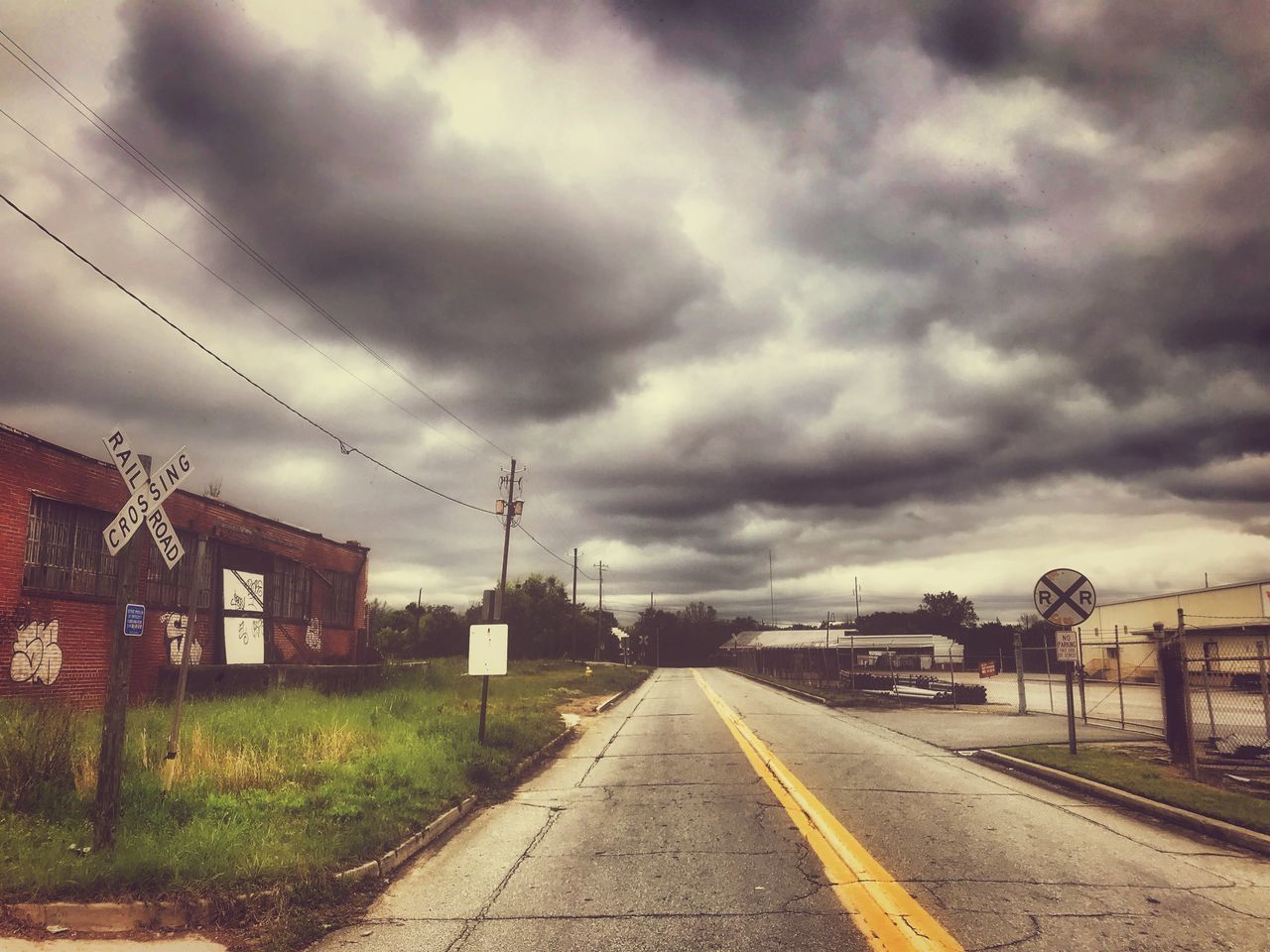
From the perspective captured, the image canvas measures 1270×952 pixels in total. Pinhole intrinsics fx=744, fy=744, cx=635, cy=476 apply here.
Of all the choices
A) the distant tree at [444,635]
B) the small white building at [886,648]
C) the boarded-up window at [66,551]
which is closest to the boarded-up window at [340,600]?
the boarded-up window at [66,551]

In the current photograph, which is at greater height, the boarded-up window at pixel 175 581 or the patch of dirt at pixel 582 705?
the boarded-up window at pixel 175 581

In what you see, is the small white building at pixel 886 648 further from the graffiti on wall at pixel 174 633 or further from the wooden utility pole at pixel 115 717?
the wooden utility pole at pixel 115 717

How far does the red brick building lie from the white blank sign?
5.76 meters

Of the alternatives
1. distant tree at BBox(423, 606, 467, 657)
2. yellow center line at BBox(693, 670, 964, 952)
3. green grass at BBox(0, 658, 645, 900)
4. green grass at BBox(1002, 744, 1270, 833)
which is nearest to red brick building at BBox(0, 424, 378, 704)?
green grass at BBox(0, 658, 645, 900)

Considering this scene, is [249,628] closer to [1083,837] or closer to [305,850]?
[305,850]

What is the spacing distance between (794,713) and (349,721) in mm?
12426

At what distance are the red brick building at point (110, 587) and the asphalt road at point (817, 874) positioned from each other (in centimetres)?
428

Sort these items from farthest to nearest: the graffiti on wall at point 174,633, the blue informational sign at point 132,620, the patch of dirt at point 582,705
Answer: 1. the patch of dirt at point 582,705
2. the graffiti on wall at point 174,633
3. the blue informational sign at point 132,620

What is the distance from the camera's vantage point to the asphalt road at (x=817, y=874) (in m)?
4.50

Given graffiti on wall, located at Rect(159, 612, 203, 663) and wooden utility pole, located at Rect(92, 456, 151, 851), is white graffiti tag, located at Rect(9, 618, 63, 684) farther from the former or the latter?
wooden utility pole, located at Rect(92, 456, 151, 851)

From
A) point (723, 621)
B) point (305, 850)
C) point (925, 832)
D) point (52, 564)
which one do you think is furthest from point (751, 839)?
point (723, 621)

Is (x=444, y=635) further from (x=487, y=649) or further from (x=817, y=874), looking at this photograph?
(x=817, y=874)

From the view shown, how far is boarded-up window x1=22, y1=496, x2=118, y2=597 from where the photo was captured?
50.9ft

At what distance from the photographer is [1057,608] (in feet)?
40.0
